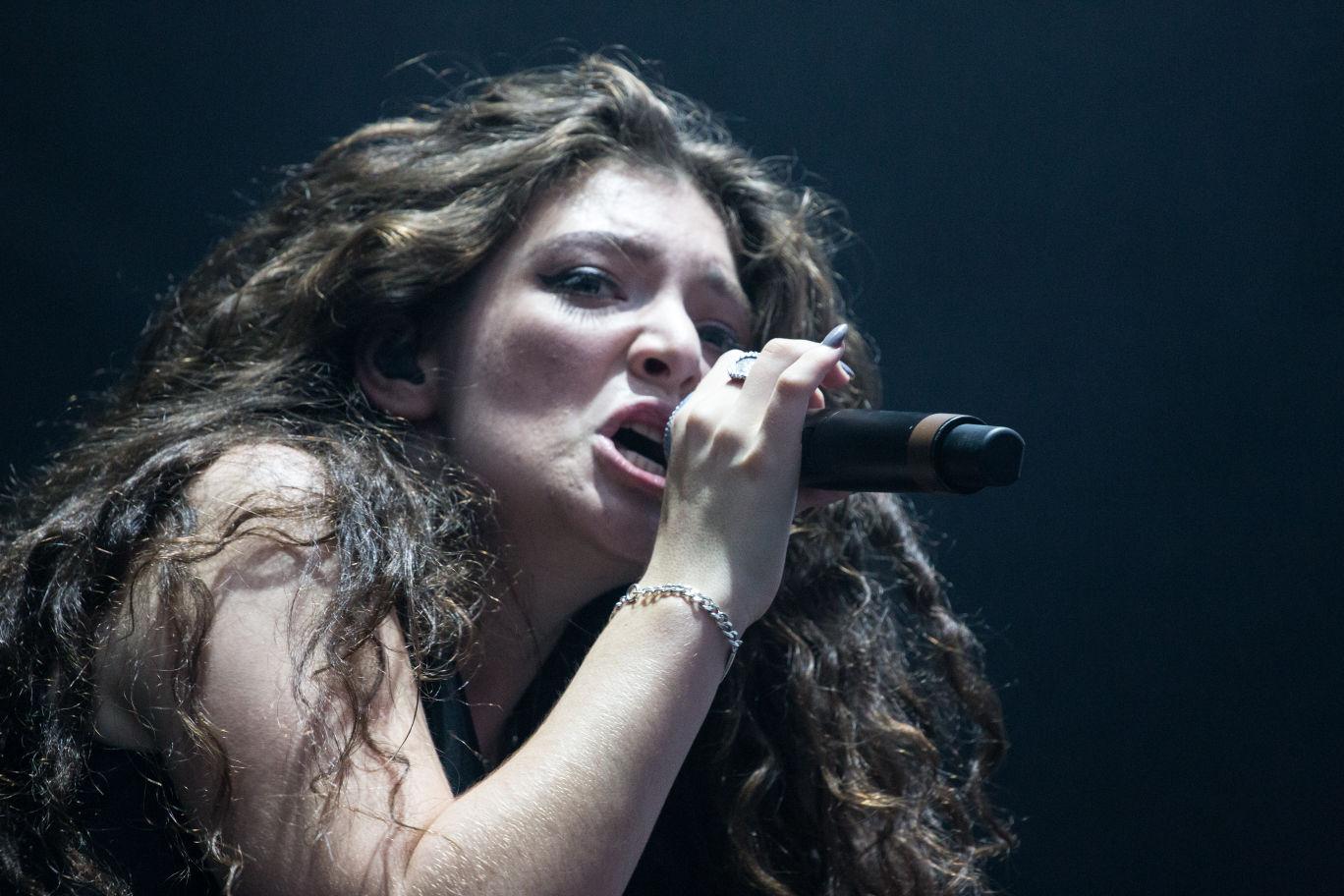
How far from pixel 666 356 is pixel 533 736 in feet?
1.62

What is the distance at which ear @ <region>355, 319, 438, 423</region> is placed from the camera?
1364mm

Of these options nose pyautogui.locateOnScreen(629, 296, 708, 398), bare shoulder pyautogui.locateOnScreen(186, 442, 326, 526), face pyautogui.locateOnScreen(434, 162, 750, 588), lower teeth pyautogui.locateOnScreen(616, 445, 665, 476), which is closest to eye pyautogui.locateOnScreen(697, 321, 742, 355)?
face pyautogui.locateOnScreen(434, 162, 750, 588)

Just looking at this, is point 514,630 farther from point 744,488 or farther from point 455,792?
point 744,488

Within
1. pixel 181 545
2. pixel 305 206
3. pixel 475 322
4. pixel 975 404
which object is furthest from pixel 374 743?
pixel 975 404

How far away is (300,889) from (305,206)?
988 mm

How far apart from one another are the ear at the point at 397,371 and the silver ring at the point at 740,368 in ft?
1.41

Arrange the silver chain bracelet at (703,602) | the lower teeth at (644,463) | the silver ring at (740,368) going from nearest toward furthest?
the silver chain bracelet at (703,602)
the silver ring at (740,368)
the lower teeth at (644,463)

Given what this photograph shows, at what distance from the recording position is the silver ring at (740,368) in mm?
1058

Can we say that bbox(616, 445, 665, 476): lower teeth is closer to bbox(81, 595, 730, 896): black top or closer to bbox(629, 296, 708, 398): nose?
bbox(629, 296, 708, 398): nose

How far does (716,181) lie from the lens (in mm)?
1618

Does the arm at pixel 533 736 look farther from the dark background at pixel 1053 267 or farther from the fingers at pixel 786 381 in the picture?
the dark background at pixel 1053 267

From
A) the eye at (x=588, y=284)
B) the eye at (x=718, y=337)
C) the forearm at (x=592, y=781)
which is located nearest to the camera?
the forearm at (x=592, y=781)

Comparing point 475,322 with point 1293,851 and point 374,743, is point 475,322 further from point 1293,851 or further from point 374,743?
point 1293,851

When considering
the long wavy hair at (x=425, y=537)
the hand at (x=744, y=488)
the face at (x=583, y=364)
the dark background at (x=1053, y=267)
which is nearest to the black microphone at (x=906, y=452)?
the hand at (x=744, y=488)
